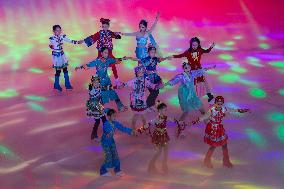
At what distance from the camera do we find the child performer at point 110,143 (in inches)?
282

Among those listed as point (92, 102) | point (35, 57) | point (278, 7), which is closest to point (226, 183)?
point (92, 102)

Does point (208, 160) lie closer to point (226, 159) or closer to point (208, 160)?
point (208, 160)

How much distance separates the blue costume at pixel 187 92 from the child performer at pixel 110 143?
2.02m

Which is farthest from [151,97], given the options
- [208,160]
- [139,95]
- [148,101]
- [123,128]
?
[123,128]

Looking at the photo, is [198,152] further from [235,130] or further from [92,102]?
[92,102]

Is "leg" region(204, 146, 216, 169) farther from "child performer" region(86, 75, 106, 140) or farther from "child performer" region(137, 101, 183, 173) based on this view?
"child performer" region(86, 75, 106, 140)

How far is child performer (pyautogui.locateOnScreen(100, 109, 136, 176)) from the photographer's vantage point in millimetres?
7164

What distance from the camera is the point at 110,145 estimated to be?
725 centimetres

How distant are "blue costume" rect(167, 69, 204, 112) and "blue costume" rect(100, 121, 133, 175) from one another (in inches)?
79.8

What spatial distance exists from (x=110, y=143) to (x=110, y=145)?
0.12ft

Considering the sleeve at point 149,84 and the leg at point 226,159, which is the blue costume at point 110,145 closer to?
the leg at point 226,159

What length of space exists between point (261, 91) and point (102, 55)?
396 centimetres

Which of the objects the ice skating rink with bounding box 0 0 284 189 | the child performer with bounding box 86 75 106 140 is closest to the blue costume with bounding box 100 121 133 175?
the ice skating rink with bounding box 0 0 284 189

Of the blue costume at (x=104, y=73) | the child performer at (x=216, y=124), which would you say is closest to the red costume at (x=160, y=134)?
the child performer at (x=216, y=124)
